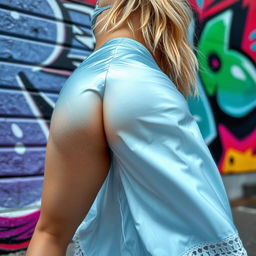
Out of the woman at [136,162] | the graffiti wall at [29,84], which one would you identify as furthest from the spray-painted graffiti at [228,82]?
the woman at [136,162]

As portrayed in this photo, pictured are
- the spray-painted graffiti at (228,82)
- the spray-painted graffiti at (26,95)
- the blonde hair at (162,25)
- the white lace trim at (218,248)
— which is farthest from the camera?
the spray-painted graffiti at (228,82)

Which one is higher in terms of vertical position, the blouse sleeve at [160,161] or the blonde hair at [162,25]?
the blonde hair at [162,25]

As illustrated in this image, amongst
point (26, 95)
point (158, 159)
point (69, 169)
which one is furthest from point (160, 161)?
point (26, 95)

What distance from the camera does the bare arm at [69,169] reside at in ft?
3.52

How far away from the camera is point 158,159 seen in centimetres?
104

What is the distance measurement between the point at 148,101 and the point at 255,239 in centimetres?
298

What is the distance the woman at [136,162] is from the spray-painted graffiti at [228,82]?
4.11 meters

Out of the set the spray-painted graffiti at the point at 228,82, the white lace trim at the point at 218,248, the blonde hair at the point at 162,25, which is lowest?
the spray-painted graffiti at the point at 228,82

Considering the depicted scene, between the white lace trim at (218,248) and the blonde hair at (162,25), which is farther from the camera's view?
the blonde hair at (162,25)

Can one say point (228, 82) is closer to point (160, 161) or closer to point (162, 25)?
point (162, 25)

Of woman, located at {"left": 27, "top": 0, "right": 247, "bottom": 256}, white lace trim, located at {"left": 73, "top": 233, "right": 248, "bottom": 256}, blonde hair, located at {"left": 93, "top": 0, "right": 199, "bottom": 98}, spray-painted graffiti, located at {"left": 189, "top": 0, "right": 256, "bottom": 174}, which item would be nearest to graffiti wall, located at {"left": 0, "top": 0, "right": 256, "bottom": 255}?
blonde hair, located at {"left": 93, "top": 0, "right": 199, "bottom": 98}

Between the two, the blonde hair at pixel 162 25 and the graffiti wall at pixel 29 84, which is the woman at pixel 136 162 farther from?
the graffiti wall at pixel 29 84

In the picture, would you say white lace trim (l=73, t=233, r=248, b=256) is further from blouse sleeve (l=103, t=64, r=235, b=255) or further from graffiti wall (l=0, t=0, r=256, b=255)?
graffiti wall (l=0, t=0, r=256, b=255)

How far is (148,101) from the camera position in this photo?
1055 millimetres
